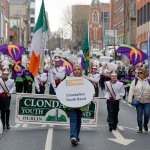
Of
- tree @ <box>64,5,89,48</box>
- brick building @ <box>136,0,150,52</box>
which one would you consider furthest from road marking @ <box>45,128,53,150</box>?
tree @ <box>64,5,89,48</box>

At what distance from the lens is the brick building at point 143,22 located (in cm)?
6328

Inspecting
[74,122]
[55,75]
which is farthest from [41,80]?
[74,122]

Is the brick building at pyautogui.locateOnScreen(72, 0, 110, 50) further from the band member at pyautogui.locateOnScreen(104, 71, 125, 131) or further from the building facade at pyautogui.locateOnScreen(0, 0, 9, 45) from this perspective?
the band member at pyautogui.locateOnScreen(104, 71, 125, 131)

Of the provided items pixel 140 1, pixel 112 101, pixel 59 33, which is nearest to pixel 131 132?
pixel 112 101

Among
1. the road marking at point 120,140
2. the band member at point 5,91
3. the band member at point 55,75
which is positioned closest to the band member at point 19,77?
the band member at point 55,75

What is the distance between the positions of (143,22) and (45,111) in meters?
52.5

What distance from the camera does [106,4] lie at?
170 m

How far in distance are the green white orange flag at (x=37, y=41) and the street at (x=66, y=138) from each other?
1673 millimetres

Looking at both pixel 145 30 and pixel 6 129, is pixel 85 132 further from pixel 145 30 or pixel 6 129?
pixel 145 30

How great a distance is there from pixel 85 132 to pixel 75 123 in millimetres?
2687

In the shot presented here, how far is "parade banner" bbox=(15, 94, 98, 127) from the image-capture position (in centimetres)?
1586

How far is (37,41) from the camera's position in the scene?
57.5 feet

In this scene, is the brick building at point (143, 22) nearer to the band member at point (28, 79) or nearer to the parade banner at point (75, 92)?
the band member at point (28, 79)

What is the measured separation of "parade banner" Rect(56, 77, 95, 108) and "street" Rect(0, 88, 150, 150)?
89 cm
